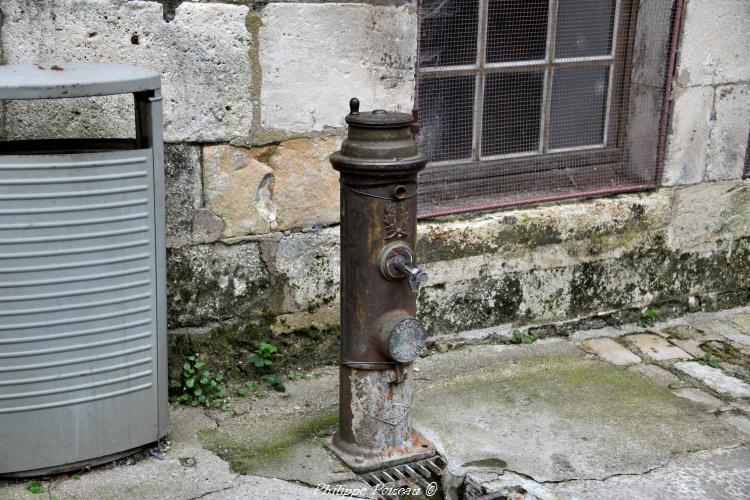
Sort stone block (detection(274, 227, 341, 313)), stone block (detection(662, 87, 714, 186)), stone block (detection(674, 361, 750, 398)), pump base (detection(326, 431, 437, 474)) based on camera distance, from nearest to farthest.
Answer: pump base (detection(326, 431, 437, 474)) → stone block (detection(274, 227, 341, 313)) → stone block (detection(674, 361, 750, 398)) → stone block (detection(662, 87, 714, 186))

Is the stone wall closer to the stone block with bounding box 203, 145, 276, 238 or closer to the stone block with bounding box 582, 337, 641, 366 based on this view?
the stone block with bounding box 203, 145, 276, 238

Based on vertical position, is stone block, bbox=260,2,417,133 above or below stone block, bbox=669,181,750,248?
above

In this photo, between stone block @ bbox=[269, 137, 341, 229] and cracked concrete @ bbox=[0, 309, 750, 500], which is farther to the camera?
stone block @ bbox=[269, 137, 341, 229]

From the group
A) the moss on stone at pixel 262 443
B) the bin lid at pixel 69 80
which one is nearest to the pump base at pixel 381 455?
the moss on stone at pixel 262 443

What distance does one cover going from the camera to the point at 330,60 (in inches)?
155

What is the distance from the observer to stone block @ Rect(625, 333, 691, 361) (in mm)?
4559

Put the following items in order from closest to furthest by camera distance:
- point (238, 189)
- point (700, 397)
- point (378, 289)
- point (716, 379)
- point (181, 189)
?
1. point (378, 289)
2. point (181, 189)
3. point (238, 189)
4. point (700, 397)
5. point (716, 379)

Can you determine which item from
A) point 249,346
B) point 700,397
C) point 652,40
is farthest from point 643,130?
point 249,346

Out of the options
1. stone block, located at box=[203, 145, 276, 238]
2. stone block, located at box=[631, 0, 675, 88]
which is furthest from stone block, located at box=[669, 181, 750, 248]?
stone block, located at box=[203, 145, 276, 238]

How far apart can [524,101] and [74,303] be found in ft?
8.00

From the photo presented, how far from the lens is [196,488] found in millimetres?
3260

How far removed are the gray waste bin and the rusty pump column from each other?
67 centimetres

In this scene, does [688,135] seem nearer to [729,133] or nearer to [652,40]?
[729,133]

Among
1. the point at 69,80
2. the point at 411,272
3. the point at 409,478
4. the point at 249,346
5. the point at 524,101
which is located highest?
the point at 69,80
